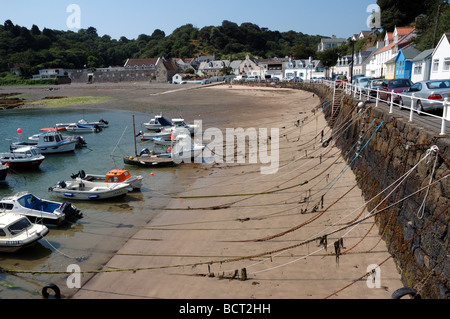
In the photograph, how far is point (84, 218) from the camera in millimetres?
17797

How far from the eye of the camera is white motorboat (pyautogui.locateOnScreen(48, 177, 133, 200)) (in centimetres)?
1975

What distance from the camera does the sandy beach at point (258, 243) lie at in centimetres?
1008

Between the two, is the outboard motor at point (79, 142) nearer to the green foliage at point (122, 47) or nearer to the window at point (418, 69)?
the window at point (418, 69)

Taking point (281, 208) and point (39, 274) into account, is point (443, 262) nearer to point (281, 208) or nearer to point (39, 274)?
point (281, 208)

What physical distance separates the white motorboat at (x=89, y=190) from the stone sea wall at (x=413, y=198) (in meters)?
12.9

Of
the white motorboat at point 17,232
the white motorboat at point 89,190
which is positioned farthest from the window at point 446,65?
the white motorboat at point 17,232

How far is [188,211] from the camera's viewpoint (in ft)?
57.2

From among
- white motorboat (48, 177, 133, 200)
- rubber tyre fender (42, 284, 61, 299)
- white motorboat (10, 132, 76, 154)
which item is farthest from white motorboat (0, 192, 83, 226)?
white motorboat (10, 132, 76, 154)

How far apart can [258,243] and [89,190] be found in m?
11.8

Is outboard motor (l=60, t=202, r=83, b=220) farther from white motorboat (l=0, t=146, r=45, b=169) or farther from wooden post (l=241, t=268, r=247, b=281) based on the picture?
white motorboat (l=0, t=146, r=45, b=169)

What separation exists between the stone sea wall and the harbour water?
10.2 m

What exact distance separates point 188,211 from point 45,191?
10981 millimetres

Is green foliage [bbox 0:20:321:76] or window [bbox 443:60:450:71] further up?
green foliage [bbox 0:20:321:76]
